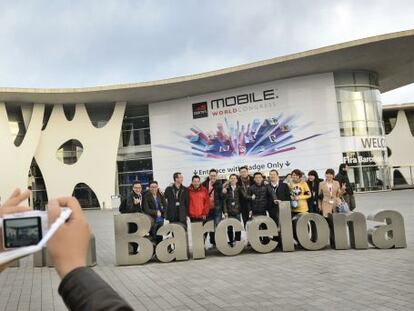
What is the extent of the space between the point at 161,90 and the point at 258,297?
3161 centimetres

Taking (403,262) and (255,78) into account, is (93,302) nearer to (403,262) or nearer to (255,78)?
(403,262)

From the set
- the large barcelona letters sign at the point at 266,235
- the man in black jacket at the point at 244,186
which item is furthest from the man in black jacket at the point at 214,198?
the large barcelona letters sign at the point at 266,235

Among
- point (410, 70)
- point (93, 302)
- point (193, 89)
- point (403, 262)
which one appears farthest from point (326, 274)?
point (410, 70)

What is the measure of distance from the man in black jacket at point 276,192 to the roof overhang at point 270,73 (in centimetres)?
2176

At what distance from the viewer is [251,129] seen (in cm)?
3550

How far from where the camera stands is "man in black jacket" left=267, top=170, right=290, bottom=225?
10.2 m

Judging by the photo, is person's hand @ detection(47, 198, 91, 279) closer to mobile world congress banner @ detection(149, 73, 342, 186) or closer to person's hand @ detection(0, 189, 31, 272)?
person's hand @ detection(0, 189, 31, 272)

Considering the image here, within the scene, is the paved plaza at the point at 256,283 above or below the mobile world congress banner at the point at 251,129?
below

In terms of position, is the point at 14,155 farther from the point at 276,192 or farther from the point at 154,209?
the point at 276,192

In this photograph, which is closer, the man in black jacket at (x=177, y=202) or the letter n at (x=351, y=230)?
the letter n at (x=351, y=230)

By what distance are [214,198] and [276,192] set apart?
1287 millimetres

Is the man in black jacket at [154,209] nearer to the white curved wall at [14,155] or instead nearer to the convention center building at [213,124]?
the convention center building at [213,124]

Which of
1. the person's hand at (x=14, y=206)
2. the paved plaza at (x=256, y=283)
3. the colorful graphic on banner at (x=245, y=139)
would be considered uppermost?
the colorful graphic on banner at (x=245, y=139)

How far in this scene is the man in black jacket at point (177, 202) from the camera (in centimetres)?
996
